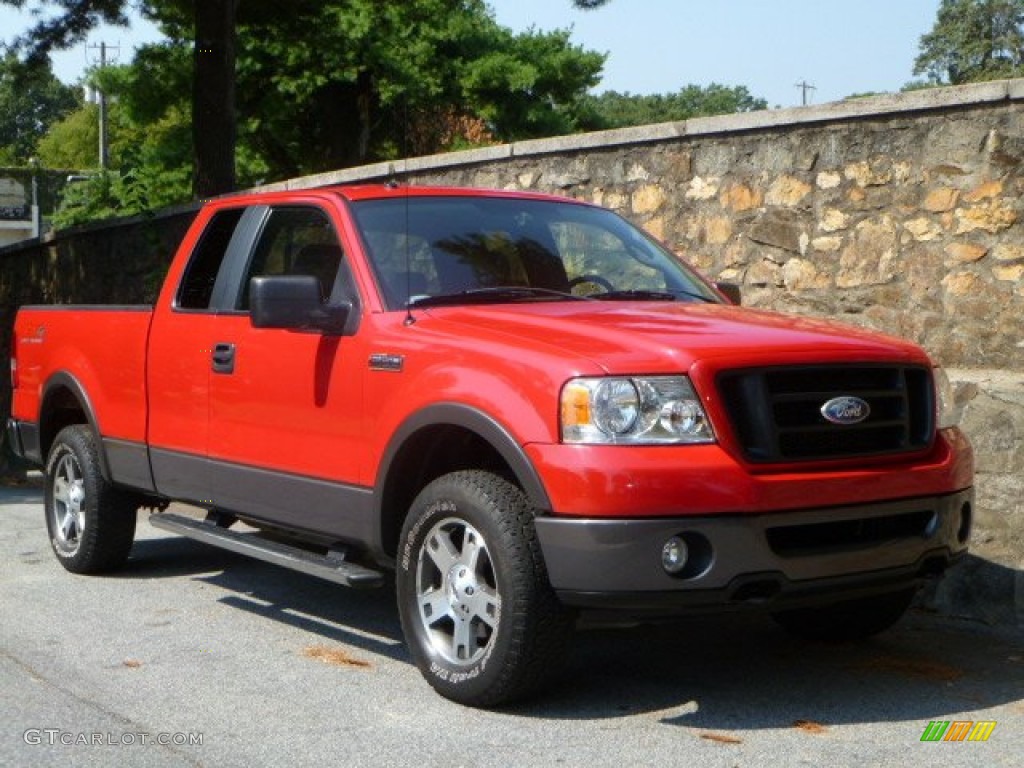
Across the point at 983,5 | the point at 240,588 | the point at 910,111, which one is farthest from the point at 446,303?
the point at 983,5

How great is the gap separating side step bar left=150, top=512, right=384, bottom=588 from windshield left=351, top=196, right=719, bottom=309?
1.05 meters

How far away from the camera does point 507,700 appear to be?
5688 mm

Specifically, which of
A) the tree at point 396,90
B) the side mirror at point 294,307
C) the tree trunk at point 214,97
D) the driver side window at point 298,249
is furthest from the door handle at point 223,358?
the tree at point 396,90

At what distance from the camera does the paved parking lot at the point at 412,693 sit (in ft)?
17.3

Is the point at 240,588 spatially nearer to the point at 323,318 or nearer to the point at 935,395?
the point at 323,318

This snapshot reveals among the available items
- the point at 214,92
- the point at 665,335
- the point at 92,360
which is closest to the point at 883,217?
the point at 665,335

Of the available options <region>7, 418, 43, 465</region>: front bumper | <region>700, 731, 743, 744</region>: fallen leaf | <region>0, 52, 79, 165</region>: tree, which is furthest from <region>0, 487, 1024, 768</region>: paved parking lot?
<region>0, 52, 79, 165</region>: tree

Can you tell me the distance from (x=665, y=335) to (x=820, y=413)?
23.7 inches

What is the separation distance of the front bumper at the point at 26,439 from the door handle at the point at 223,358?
7.82 feet

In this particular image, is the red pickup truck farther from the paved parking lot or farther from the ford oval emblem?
the paved parking lot

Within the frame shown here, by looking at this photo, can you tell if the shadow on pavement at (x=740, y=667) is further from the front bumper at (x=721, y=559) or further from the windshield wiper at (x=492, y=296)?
the windshield wiper at (x=492, y=296)

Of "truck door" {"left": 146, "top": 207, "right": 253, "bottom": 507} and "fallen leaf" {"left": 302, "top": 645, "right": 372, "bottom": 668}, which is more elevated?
"truck door" {"left": 146, "top": 207, "right": 253, "bottom": 507}

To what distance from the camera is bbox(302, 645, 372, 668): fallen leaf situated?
660 cm

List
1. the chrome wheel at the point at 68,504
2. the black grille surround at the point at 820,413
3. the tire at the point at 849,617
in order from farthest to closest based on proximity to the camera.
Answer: the chrome wheel at the point at 68,504, the tire at the point at 849,617, the black grille surround at the point at 820,413
